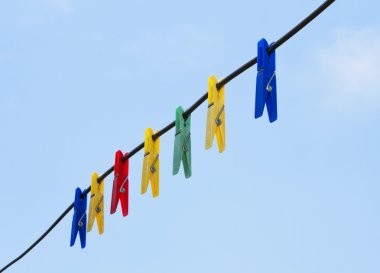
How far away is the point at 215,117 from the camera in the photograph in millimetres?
5387

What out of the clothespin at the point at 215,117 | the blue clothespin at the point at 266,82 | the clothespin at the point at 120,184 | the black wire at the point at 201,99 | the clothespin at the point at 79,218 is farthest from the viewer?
the clothespin at the point at 79,218

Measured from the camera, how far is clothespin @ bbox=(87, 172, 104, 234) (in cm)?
660

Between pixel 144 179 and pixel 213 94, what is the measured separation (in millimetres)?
863

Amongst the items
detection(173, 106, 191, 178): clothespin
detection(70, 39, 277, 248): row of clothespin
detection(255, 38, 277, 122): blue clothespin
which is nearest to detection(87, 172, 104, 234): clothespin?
detection(70, 39, 277, 248): row of clothespin

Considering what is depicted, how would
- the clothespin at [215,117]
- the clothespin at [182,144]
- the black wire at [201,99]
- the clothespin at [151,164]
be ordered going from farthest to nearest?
the clothespin at [151,164] < the clothespin at [182,144] < the clothespin at [215,117] < the black wire at [201,99]

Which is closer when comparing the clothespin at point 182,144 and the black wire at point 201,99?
the black wire at point 201,99

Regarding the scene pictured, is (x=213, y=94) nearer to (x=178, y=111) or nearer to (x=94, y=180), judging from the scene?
(x=178, y=111)

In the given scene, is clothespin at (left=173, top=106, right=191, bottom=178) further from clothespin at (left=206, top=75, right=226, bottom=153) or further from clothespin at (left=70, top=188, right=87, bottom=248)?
clothespin at (left=70, top=188, right=87, bottom=248)

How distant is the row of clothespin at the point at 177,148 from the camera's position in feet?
16.8

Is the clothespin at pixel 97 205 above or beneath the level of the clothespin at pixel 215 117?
above

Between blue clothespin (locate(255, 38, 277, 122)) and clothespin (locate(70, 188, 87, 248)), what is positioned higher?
clothespin (locate(70, 188, 87, 248))

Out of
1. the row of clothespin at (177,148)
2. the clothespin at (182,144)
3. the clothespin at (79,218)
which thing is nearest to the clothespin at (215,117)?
the row of clothespin at (177,148)

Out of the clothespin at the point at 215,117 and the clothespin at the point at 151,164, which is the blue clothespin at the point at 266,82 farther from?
the clothespin at the point at 151,164

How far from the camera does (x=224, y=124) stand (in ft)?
17.7
